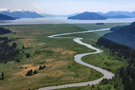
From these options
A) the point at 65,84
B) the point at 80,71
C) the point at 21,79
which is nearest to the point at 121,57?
the point at 80,71

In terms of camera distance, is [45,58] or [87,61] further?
[45,58]

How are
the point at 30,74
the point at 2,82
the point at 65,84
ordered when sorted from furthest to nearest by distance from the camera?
the point at 30,74, the point at 2,82, the point at 65,84

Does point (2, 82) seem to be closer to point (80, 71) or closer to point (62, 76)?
point (62, 76)

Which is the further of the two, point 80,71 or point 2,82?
point 80,71

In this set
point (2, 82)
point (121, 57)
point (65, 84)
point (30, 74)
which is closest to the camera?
point (65, 84)

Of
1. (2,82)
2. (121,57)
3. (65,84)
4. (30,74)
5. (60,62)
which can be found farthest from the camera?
(121,57)

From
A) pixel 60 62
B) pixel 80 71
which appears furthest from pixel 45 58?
pixel 80 71

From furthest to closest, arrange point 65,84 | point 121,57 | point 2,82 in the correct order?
point 121,57 < point 2,82 < point 65,84

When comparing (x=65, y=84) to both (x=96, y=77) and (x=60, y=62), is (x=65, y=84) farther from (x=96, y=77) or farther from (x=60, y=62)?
(x=60, y=62)

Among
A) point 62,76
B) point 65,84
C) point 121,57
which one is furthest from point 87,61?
point 65,84
